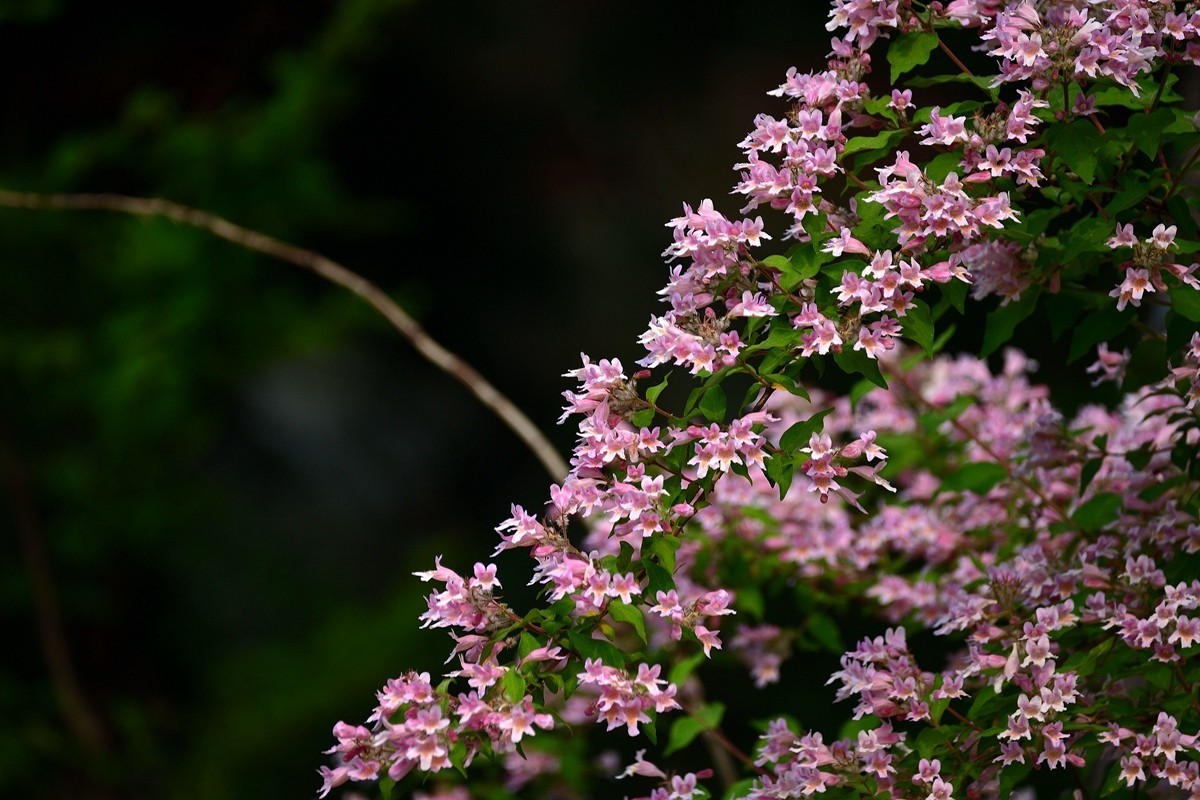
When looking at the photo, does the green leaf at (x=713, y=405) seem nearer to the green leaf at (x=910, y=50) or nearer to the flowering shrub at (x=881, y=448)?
the flowering shrub at (x=881, y=448)

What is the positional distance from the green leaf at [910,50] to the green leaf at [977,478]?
2.32 ft

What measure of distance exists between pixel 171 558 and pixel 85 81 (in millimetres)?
2193

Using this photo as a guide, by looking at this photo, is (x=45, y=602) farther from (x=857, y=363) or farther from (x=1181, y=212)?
(x=1181, y=212)

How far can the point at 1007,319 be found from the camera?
4.84 ft

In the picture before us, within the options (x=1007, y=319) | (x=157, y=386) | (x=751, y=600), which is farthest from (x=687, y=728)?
(x=157, y=386)

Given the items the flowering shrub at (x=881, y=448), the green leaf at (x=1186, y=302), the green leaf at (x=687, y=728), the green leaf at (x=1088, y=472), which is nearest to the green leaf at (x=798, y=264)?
the flowering shrub at (x=881, y=448)

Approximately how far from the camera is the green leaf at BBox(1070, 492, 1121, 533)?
1615mm

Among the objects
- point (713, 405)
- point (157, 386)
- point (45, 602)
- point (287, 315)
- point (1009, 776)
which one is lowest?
point (1009, 776)

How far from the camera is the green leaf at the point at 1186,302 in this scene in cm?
128

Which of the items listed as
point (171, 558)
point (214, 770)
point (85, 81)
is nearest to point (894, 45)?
point (214, 770)

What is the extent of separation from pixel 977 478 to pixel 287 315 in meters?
3.19

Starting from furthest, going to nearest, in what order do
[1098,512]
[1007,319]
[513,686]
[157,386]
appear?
1. [157,386]
2. [1098,512]
3. [1007,319]
4. [513,686]

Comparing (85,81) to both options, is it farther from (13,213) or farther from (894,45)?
(894,45)

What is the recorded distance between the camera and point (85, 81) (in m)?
5.69
